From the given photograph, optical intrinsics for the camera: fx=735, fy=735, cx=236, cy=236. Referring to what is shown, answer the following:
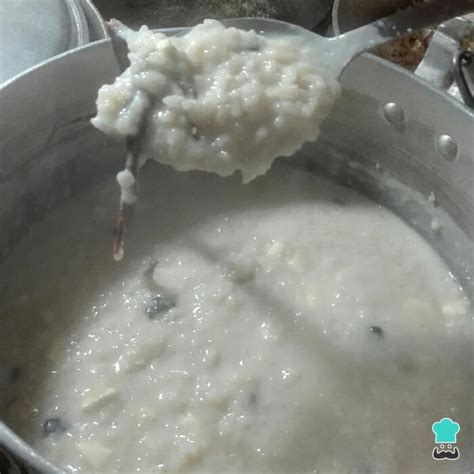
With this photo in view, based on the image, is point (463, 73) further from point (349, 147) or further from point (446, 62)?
point (349, 147)

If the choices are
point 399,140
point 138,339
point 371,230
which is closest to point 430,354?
point 371,230

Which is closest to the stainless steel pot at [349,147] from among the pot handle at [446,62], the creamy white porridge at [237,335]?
the creamy white porridge at [237,335]

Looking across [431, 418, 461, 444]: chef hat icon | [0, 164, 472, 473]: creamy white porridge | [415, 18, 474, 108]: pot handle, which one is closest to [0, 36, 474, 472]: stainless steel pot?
[0, 164, 472, 473]: creamy white porridge

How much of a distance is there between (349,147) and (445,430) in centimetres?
52

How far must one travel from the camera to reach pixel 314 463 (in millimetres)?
1040

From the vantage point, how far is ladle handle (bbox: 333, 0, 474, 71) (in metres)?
1.04

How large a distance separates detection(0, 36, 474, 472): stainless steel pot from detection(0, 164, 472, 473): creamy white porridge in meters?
0.04

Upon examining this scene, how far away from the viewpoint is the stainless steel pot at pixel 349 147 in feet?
3.70

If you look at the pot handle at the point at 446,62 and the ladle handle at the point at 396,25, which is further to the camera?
the pot handle at the point at 446,62

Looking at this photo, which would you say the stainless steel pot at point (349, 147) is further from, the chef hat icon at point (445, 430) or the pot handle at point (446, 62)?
the chef hat icon at point (445, 430)

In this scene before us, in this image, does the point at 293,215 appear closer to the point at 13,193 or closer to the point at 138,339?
the point at 138,339

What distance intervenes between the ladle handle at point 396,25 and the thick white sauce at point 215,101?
6 cm

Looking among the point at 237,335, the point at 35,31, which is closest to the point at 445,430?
the point at 237,335

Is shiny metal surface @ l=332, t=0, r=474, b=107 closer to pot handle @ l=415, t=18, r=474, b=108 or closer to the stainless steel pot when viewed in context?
pot handle @ l=415, t=18, r=474, b=108
